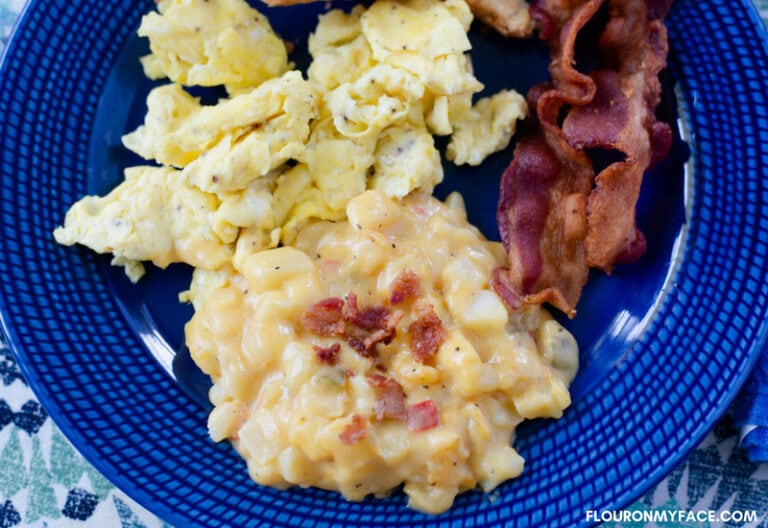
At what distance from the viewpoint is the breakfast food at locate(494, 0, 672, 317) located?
2248mm

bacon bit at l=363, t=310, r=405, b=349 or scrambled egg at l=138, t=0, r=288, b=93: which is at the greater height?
scrambled egg at l=138, t=0, r=288, b=93

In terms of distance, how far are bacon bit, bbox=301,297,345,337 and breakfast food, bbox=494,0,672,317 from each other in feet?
1.75

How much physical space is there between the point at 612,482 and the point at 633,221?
827 mm

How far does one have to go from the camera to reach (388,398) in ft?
6.89

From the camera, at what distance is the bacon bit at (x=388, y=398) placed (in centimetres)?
209

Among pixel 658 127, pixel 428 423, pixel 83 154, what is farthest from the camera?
pixel 83 154

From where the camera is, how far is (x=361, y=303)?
2.22 meters

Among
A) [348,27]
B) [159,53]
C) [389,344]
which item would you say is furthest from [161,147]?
[389,344]

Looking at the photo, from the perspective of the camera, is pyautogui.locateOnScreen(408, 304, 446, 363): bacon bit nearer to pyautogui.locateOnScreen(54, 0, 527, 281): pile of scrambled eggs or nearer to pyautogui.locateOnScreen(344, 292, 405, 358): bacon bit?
pyautogui.locateOnScreen(344, 292, 405, 358): bacon bit

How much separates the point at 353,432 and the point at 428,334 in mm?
369

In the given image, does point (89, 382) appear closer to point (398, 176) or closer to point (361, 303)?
point (361, 303)

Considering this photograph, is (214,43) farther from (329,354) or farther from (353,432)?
(353,432)

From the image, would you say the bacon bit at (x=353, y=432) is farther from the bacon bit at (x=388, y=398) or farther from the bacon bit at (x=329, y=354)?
the bacon bit at (x=329, y=354)

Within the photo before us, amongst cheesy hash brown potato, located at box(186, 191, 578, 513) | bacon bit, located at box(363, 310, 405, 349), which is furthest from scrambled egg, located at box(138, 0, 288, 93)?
bacon bit, located at box(363, 310, 405, 349)
